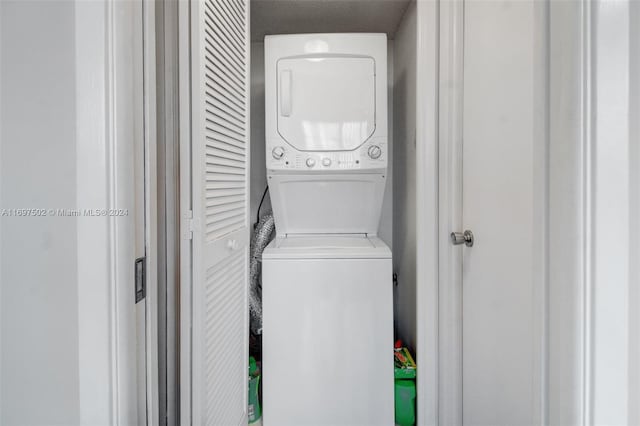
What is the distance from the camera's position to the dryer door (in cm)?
190

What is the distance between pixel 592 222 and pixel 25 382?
1136 millimetres

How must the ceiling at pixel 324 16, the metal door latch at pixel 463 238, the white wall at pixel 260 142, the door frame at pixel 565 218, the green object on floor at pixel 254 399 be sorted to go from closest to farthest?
the door frame at pixel 565 218, the metal door latch at pixel 463 238, the green object on floor at pixel 254 399, the ceiling at pixel 324 16, the white wall at pixel 260 142

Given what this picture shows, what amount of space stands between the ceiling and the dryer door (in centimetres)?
38

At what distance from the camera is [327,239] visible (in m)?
2.11

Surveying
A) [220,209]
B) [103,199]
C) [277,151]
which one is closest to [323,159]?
[277,151]

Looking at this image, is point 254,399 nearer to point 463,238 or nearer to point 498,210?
point 463,238

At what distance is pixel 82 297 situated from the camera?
2.18 feet

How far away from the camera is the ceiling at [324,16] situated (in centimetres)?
200

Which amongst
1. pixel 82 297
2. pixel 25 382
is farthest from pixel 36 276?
pixel 25 382

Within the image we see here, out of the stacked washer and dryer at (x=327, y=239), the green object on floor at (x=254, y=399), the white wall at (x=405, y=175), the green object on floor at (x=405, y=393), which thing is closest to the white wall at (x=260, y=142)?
the white wall at (x=405, y=175)

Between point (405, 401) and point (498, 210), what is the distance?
46.2 inches

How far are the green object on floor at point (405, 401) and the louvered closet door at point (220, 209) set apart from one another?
2.63 feet

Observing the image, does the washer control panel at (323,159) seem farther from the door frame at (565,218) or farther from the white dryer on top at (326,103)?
the door frame at (565,218)

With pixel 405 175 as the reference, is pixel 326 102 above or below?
above
